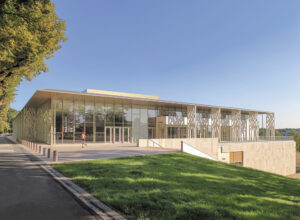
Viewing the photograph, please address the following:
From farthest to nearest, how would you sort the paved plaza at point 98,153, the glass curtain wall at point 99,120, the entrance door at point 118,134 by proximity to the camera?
the entrance door at point 118,134
the glass curtain wall at point 99,120
the paved plaza at point 98,153

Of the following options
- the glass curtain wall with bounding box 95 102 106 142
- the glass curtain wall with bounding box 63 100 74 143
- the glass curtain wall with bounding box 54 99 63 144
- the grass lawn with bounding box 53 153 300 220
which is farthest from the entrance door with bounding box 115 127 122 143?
the grass lawn with bounding box 53 153 300 220

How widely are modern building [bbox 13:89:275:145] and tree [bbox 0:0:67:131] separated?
1130 cm

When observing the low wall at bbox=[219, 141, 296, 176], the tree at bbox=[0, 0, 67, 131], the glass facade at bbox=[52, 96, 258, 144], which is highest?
the tree at bbox=[0, 0, 67, 131]

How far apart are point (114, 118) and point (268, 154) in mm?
27094

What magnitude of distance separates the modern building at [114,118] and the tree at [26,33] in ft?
37.1

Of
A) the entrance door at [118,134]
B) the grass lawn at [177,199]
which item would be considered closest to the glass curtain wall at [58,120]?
the entrance door at [118,134]

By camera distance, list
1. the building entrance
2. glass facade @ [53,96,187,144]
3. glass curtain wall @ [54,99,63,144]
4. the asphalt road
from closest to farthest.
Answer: the asphalt road, glass curtain wall @ [54,99,63,144], glass facade @ [53,96,187,144], the building entrance

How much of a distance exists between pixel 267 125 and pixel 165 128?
2880cm

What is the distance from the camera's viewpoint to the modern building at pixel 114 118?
26125 millimetres

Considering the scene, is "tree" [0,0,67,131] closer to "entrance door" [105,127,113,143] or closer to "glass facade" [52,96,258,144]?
"glass facade" [52,96,258,144]

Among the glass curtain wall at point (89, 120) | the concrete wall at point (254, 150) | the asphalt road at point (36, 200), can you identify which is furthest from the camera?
the glass curtain wall at point (89, 120)

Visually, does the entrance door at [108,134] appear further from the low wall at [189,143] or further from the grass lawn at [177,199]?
the grass lawn at [177,199]

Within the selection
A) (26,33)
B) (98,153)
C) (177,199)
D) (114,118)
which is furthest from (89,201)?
(114,118)

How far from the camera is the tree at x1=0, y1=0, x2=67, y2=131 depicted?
30.5ft
